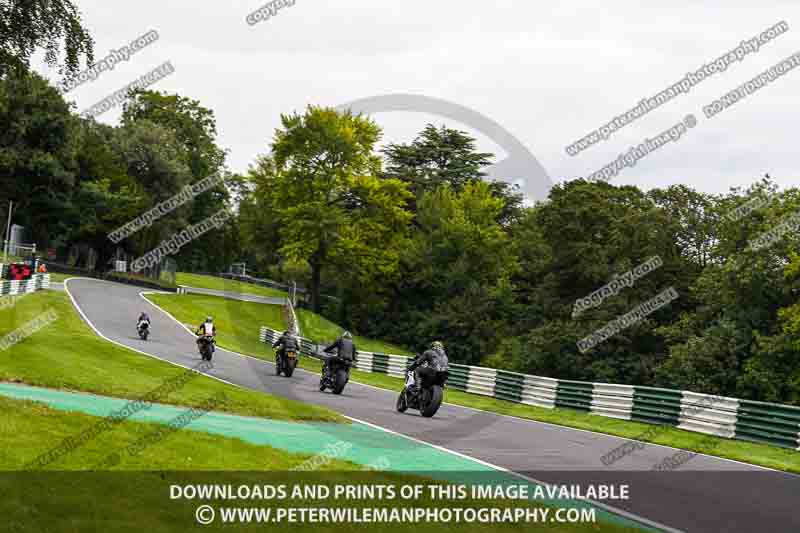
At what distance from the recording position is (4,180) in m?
67.1

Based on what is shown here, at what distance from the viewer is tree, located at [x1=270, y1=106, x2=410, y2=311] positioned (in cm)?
6028

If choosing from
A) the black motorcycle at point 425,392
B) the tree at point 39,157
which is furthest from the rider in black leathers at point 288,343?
the tree at point 39,157

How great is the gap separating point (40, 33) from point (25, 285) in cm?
3279

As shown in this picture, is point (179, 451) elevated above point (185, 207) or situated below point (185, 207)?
below

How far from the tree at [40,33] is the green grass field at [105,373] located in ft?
20.7

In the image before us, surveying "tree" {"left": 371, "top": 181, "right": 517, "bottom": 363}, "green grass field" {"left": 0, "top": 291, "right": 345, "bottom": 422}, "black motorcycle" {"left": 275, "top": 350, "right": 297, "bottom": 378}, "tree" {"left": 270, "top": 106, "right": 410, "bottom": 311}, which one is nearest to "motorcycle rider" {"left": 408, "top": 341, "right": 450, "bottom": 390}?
"green grass field" {"left": 0, "top": 291, "right": 345, "bottom": 422}

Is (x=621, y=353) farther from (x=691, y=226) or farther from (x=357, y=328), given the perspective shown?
(x=357, y=328)

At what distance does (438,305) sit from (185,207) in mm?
25141

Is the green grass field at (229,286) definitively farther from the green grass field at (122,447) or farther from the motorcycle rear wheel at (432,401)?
the green grass field at (122,447)

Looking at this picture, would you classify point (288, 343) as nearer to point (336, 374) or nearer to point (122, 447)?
point (336, 374)

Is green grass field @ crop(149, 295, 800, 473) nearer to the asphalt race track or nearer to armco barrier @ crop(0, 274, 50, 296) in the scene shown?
the asphalt race track

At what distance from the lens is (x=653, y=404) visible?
929 inches

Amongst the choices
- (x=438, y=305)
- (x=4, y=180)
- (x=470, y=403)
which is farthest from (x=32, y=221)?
(x=470, y=403)

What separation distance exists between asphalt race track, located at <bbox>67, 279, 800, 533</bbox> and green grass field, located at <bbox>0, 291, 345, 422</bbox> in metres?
1.60
